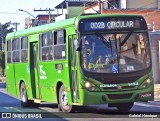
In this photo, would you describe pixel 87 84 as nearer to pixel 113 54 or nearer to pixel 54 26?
pixel 113 54

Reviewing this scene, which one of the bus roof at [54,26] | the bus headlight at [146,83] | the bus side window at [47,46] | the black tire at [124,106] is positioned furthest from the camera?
the bus side window at [47,46]

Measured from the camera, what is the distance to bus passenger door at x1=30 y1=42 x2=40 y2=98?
18812 millimetres

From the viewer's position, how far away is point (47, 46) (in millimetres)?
17562

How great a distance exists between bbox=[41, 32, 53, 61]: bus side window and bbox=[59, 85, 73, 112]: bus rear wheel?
4.80 feet

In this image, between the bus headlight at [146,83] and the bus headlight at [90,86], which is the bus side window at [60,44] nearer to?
the bus headlight at [90,86]

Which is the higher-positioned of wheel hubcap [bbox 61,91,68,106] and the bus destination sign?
the bus destination sign

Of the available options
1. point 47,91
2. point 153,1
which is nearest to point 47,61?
point 47,91

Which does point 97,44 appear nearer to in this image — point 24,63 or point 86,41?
point 86,41

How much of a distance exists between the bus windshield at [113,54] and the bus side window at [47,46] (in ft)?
8.75

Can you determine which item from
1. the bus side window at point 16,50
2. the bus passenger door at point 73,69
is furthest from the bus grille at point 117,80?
the bus side window at point 16,50

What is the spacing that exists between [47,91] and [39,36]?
7.07ft

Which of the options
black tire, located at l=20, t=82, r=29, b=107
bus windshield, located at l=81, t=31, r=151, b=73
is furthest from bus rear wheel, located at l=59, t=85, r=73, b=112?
black tire, located at l=20, t=82, r=29, b=107

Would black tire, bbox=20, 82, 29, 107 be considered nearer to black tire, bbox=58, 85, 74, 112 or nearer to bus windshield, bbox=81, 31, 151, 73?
black tire, bbox=58, 85, 74, 112

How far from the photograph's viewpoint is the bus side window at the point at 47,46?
1728 cm
